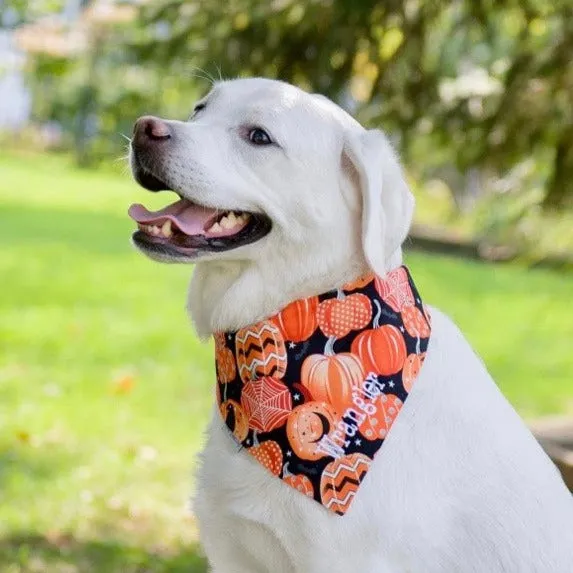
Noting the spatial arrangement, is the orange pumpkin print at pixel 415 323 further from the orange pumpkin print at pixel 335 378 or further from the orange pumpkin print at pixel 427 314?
the orange pumpkin print at pixel 335 378

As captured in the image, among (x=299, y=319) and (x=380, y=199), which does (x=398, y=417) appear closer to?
(x=299, y=319)

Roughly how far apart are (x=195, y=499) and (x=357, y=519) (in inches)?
19.2

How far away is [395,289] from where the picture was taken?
284cm

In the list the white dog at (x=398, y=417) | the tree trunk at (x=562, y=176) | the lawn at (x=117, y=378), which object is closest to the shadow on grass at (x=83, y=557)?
the lawn at (x=117, y=378)

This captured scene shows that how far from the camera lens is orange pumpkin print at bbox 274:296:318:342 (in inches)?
111

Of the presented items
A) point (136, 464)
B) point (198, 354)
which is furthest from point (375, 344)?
point (198, 354)

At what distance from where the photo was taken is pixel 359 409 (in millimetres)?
2768

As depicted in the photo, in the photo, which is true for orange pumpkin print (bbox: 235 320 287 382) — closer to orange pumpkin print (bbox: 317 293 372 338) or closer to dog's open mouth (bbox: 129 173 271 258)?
orange pumpkin print (bbox: 317 293 372 338)

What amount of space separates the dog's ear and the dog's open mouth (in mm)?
268

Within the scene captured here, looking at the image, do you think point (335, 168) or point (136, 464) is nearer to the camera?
point (335, 168)

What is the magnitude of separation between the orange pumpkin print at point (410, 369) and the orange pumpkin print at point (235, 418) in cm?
42

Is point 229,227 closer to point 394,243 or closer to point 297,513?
point 394,243

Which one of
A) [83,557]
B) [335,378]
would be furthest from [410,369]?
[83,557]

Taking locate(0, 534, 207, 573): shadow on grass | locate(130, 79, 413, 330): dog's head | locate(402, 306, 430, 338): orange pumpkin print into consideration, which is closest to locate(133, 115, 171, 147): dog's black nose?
locate(130, 79, 413, 330): dog's head
